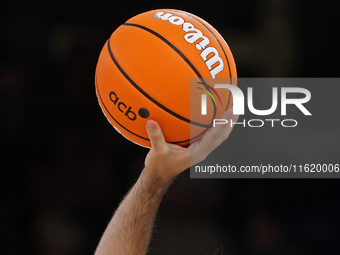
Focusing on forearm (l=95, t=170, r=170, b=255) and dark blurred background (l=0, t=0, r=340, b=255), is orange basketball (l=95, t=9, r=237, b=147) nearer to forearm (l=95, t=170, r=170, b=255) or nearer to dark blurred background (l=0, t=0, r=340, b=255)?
forearm (l=95, t=170, r=170, b=255)

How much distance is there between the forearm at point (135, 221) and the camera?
1.45 metres

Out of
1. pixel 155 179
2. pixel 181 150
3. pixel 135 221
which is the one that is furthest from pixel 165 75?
pixel 135 221

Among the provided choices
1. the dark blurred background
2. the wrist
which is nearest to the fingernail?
the wrist

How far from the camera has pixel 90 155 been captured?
400 centimetres

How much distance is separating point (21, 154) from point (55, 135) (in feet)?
1.44

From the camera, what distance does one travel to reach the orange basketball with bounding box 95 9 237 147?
4.53 ft

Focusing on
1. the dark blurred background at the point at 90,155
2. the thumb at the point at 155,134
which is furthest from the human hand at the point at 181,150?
the dark blurred background at the point at 90,155

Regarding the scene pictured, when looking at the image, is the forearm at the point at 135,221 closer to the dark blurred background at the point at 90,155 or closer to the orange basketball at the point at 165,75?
the orange basketball at the point at 165,75

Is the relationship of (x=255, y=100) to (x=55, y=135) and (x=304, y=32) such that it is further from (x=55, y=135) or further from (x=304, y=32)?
(x=55, y=135)

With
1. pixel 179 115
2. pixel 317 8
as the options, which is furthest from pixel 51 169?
pixel 317 8

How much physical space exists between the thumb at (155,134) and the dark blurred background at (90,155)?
2.49 meters

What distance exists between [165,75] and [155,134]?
25 cm

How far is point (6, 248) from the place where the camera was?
12.7 feet

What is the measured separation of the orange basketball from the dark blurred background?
2482 millimetres
